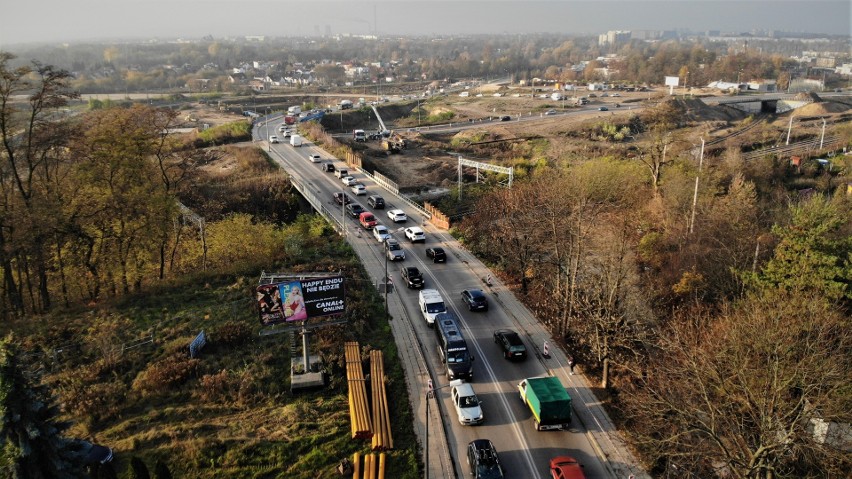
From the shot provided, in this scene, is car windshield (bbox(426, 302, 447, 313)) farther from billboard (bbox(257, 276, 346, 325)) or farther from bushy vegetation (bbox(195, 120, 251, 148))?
bushy vegetation (bbox(195, 120, 251, 148))

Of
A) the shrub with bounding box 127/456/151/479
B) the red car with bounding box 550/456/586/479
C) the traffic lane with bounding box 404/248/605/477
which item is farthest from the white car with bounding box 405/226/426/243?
the shrub with bounding box 127/456/151/479

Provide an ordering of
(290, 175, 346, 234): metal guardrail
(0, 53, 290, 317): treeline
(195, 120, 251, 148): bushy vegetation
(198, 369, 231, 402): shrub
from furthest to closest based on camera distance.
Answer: (195, 120, 251, 148): bushy vegetation, (290, 175, 346, 234): metal guardrail, (0, 53, 290, 317): treeline, (198, 369, 231, 402): shrub

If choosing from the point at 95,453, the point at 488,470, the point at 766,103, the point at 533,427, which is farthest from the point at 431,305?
the point at 766,103

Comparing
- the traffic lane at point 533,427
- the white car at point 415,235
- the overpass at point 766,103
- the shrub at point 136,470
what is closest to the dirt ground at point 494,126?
the overpass at point 766,103

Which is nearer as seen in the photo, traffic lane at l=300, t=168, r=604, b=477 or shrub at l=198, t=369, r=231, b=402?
traffic lane at l=300, t=168, r=604, b=477

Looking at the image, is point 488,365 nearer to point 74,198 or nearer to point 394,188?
point 74,198

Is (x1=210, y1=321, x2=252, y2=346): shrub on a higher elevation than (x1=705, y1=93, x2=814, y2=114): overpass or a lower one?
lower

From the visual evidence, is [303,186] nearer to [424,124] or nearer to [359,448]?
[359,448]
